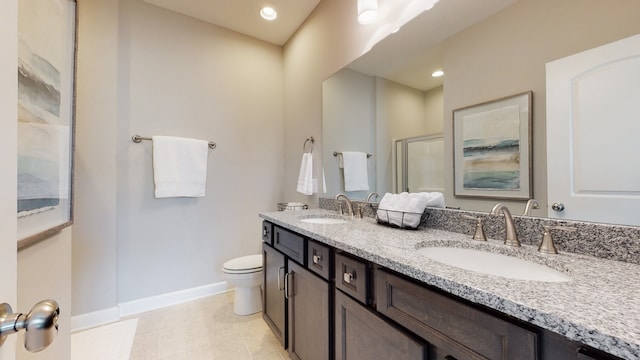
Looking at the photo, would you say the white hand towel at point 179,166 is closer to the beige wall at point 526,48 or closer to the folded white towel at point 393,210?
the folded white towel at point 393,210

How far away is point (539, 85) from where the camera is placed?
2.97 feet

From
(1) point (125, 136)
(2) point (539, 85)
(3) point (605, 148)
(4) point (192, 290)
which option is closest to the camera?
(3) point (605, 148)

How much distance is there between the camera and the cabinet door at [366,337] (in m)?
0.73

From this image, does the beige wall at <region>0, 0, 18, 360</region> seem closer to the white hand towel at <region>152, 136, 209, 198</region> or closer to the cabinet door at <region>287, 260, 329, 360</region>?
the cabinet door at <region>287, 260, 329, 360</region>

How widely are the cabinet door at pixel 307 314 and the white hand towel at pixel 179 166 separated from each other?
1336 millimetres

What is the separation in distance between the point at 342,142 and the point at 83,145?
1.89m

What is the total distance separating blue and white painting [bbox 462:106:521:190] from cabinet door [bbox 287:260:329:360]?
31.6 inches

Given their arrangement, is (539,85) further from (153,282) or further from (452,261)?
(153,282)

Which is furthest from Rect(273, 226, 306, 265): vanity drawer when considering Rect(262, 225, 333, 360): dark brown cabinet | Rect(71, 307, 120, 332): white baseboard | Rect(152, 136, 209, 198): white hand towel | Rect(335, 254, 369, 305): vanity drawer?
Rect(71, 307, 120, 332): white baseboard

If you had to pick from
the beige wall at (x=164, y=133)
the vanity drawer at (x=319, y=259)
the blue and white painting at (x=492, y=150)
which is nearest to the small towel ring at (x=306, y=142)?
the beige wall at (x=164, y=133)

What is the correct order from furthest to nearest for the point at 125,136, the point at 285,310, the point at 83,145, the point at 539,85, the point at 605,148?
the point at 125,136
the point at 83,145
the point at 285,310
the point at 539,85
the point at 605,148

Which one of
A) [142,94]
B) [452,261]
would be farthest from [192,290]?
[452,261]

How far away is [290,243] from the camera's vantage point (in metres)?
1.43

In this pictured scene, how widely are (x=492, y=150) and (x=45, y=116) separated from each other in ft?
5.28
